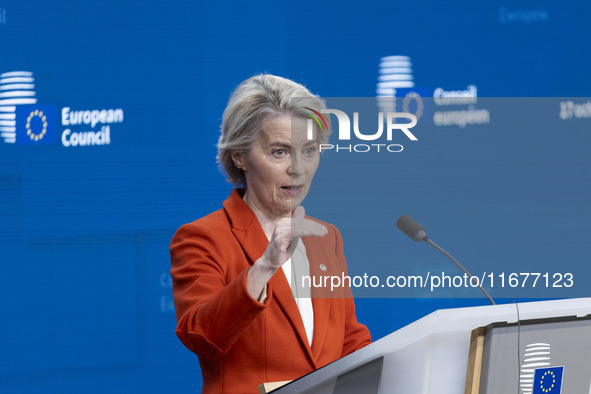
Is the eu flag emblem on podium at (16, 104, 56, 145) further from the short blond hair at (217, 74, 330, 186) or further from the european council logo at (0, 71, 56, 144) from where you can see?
the short blond hair at (217, 74, 330, 186)

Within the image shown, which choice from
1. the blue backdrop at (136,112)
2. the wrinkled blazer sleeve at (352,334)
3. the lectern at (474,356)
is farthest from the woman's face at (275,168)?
the blue backdrop at (136,112)

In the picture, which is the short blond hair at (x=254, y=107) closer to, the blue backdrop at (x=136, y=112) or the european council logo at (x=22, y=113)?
the blue backdrop at (x=136, y=112)

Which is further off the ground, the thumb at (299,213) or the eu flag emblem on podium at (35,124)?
the eu flag emblem on podium at (35,124)

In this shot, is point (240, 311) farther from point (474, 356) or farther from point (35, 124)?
point (35, 124)

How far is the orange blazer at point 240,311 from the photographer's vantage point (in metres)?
1.35

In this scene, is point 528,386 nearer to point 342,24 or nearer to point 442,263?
point 442,263

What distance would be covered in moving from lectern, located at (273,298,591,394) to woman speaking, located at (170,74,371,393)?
360mm

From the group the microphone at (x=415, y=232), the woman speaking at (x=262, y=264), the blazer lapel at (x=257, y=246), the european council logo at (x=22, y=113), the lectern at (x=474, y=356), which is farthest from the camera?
the european council logo at (x=22, y=113)

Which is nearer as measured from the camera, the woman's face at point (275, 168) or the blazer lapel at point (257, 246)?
the woman's face at point (275, 168)

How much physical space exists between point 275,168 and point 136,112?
1648 millimetres

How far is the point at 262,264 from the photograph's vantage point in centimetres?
133

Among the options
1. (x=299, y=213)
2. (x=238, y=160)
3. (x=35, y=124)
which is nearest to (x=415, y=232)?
(x=299, y=213)

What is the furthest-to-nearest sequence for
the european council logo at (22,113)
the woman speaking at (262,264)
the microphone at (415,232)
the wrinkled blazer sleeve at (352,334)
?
the european council logo at (22,113)
the wrinkled blazer sleeve at (352,334)
the woman speaking at (262,264)
the microphone at (415,232)

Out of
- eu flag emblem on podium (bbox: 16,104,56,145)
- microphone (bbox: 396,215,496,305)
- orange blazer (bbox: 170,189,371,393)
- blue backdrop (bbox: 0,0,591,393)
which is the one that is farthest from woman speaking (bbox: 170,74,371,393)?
eu flag emblem on podium (bbox: 16,104,56,145)
